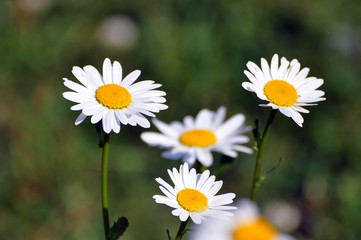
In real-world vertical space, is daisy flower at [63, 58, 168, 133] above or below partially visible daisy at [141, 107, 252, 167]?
below

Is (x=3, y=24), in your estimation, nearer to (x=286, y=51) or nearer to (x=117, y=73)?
(x=286, y=51)

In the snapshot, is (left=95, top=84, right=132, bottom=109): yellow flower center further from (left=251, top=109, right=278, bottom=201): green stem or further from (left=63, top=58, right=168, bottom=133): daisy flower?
(left=251, top=109, right=278, bottom=201): green stem

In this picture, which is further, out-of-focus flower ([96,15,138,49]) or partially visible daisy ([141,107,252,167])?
out-of-focus flower ([96,15,138,49])

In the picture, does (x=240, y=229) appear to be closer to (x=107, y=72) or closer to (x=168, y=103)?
(x=107, y=72)

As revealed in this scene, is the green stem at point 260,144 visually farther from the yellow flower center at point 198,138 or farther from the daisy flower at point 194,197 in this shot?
the yellow flower center at point 198,138

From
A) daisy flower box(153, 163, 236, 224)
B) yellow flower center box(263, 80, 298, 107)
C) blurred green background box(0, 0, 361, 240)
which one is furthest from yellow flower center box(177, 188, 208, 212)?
blurred green background box(0, 0, 361, 240)

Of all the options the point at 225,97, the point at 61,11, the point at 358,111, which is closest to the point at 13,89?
the point at 61,11

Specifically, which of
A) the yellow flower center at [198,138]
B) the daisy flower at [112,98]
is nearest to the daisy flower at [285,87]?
the daisy flower at [112,98]
